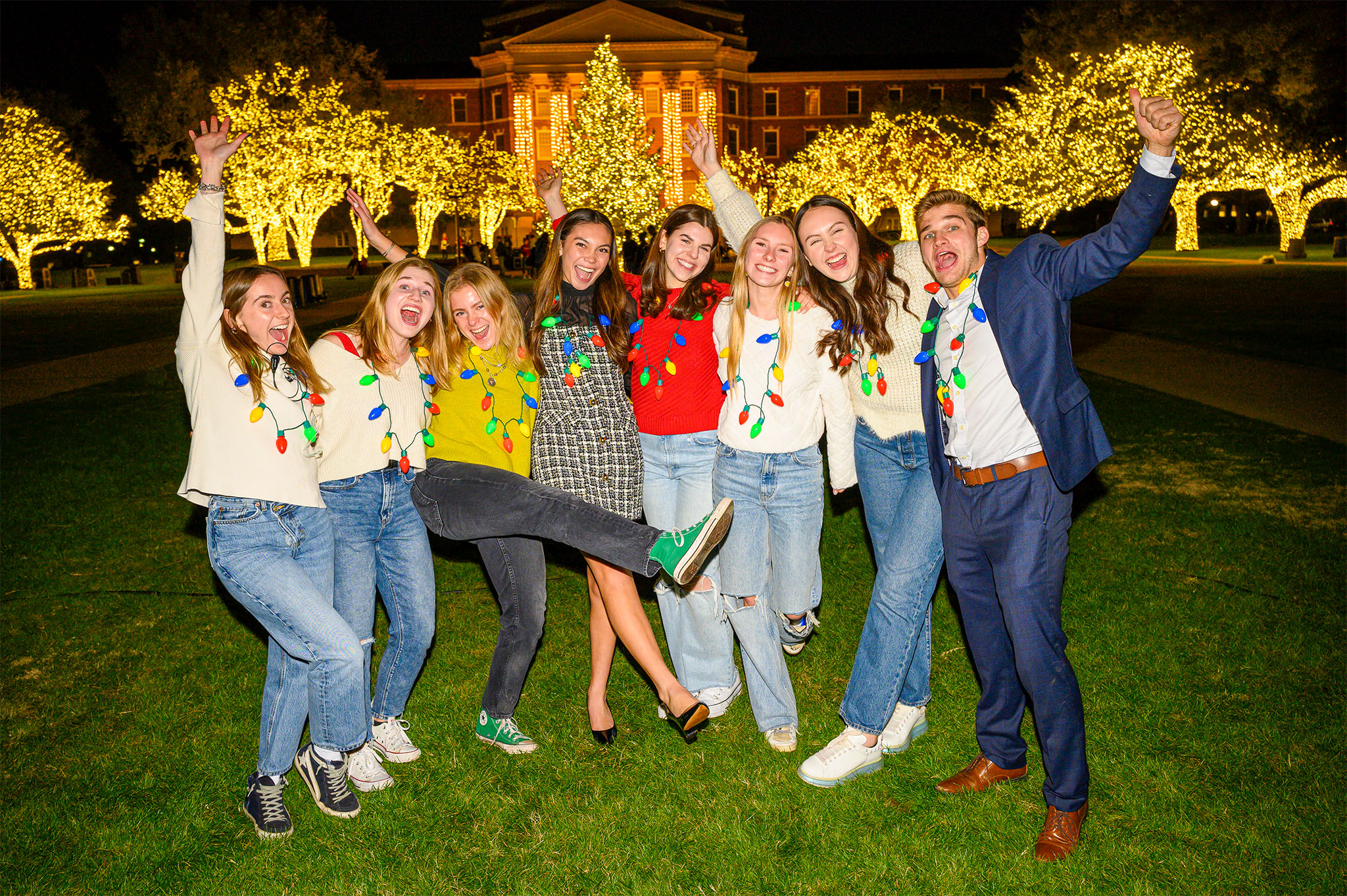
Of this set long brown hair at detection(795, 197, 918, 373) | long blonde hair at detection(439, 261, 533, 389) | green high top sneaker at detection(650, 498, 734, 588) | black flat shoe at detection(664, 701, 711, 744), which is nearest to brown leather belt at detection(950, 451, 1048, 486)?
long brown hair at detection(795, 197, 918, 373)

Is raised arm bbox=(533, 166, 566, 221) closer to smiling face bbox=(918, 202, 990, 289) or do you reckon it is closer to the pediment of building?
smiling face bbox=(918, 202, 990, 289)

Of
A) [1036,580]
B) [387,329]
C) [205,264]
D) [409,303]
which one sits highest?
[205,264]

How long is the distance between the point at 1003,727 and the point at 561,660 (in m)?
2.69

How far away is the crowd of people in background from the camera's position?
3697 millimetres

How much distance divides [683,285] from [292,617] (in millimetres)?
2322

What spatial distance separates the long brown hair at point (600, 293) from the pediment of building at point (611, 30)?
74.4 m

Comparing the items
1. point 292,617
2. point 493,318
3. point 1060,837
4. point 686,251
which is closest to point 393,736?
point 292,617

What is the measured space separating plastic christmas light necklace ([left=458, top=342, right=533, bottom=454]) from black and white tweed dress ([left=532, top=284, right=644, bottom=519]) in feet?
0.30

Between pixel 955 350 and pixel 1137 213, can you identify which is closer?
pixel 1137 213

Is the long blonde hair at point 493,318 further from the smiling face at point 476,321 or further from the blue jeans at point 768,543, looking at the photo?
the blue jeans at point 768,543

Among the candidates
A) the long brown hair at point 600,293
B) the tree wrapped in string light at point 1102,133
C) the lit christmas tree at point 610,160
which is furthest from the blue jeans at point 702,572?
the lit christmas tree at point 610,160

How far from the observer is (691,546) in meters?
3.96

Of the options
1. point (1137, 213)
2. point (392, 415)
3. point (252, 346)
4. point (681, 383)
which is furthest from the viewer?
point (681, 383)

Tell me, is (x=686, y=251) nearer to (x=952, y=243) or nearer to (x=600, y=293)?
(x=600, y=293)
